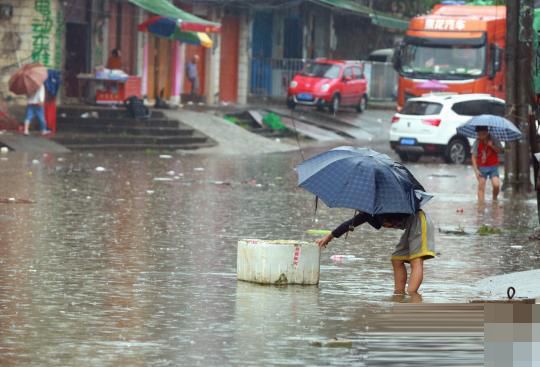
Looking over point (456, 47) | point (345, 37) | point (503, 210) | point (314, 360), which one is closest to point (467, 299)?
point (314, 360)

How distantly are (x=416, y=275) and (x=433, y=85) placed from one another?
93.3 feet

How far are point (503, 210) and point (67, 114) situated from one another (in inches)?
663

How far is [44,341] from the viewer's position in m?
9.64

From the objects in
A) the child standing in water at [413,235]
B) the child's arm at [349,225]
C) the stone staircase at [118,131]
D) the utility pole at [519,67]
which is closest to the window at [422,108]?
the stone staircase at [118,131]

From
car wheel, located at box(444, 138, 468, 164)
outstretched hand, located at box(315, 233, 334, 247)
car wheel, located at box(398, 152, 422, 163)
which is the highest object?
outstretched hand, located at box(315, 233, 334, 247)

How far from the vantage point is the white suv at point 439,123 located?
113 feet

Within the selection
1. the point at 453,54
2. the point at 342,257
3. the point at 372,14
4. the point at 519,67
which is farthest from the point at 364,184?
the point at 372,14

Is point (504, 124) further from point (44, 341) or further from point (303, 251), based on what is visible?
point (44, 341)

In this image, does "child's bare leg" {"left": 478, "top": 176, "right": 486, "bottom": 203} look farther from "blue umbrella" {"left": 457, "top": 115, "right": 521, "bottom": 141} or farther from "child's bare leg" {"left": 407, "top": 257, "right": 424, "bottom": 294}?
"child's bare leg" {"left": 407, "top": 257, "right": 424, "bottom": 294}

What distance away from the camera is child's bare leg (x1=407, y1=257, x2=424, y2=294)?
12.3 meters

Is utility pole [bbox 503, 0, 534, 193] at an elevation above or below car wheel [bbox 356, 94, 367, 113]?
above

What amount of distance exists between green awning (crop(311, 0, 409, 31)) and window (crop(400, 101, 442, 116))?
1128cm

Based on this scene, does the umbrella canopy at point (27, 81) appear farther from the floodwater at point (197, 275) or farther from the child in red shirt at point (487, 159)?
the child in red shirt at point (487, 159)

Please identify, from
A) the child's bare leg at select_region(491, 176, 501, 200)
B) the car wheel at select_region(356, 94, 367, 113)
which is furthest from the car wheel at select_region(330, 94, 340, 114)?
the child's bare leg at select_region(491, 176, 501, 200)
